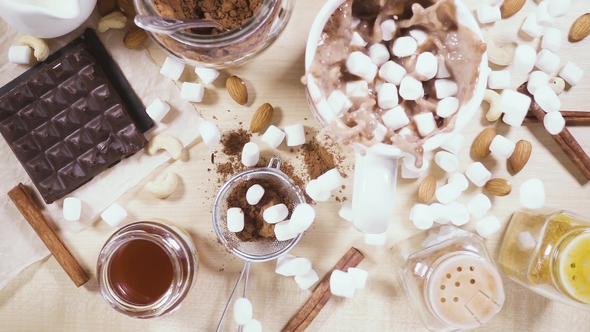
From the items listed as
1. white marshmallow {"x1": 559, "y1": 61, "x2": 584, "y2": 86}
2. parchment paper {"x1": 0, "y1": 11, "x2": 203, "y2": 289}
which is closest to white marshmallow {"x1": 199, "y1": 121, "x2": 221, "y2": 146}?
parchment paper {"x1": 0, "y1": 11, "x2": 203, "y2": 289}

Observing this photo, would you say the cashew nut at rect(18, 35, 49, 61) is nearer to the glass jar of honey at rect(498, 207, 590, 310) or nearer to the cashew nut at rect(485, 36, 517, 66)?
the cashew nut at rect(485, 36, 517, 66)

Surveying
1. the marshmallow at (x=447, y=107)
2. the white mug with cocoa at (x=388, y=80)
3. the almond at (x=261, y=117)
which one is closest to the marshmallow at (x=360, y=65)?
the white mug with cocoa at (x=388, y=80)

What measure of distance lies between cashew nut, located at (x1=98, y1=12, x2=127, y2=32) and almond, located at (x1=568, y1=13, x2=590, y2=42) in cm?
76

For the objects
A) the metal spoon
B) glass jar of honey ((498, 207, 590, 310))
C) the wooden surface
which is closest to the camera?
the metal spoon


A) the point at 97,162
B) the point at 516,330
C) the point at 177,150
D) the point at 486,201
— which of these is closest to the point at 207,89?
the point at 177,150

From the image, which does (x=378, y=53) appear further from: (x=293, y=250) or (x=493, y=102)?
(x=293, y=250)

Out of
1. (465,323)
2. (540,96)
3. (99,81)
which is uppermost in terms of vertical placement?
(99,81)

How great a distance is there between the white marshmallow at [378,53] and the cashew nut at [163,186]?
0.39 m

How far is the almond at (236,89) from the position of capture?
2.85 ft

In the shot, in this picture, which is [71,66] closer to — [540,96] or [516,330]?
[540,96]

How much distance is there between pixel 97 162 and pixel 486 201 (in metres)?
0.66

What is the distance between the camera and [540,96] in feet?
2.82

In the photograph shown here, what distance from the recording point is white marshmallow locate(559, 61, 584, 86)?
0.88 metres

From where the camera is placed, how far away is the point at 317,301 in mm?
905
